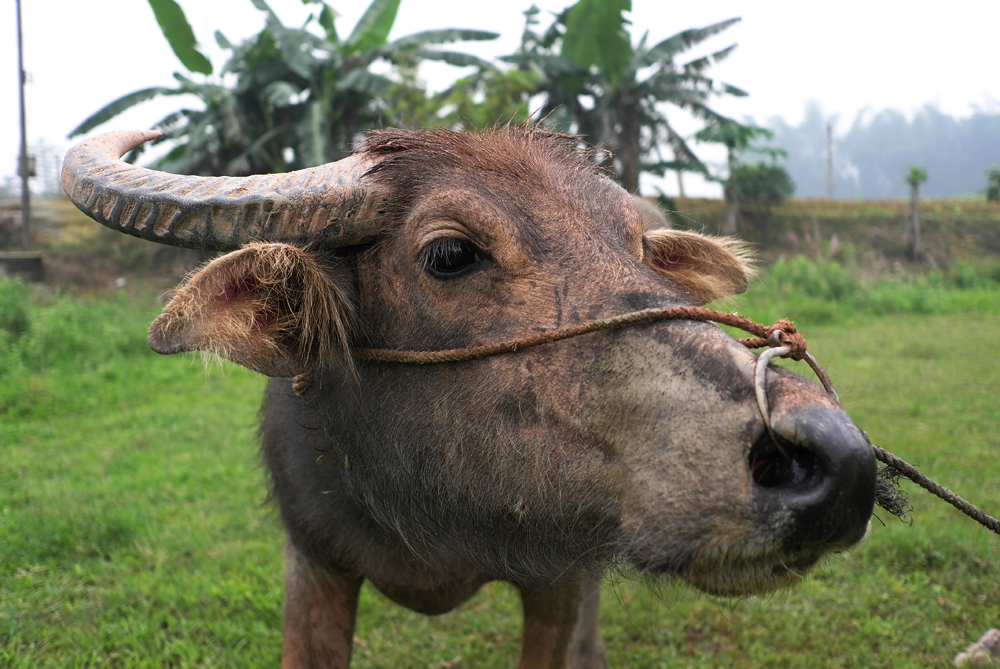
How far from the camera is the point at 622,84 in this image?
53.7 ft

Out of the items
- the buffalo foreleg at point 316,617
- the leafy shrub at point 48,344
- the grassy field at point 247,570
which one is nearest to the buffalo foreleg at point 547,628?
the grassy field at point 247,570

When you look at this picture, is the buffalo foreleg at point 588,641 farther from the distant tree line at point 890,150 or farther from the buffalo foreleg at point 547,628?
the distant tree line at point 890,150

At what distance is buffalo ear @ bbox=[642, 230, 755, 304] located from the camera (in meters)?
2.55

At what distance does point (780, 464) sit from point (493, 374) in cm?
73

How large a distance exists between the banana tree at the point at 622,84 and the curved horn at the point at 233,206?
43.5 feet

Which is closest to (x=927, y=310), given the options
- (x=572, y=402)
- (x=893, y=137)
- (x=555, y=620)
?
(x=555, y=620)

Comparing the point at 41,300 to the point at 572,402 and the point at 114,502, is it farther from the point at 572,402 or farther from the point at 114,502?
the point at 572,402

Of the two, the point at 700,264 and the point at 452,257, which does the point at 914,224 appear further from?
the point at 452,257

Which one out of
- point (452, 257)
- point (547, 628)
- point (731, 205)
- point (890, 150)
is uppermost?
point (890, 150)

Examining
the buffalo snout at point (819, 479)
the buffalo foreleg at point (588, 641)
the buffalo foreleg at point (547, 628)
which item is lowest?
the buffalo foreleg at point (588, 641)

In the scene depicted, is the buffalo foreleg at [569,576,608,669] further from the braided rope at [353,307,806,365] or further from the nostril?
the nostril

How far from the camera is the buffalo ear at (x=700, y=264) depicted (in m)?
2.55

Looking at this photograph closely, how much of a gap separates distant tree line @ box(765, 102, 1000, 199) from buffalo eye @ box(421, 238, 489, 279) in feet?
332

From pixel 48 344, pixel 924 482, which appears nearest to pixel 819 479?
pixel 924 482
